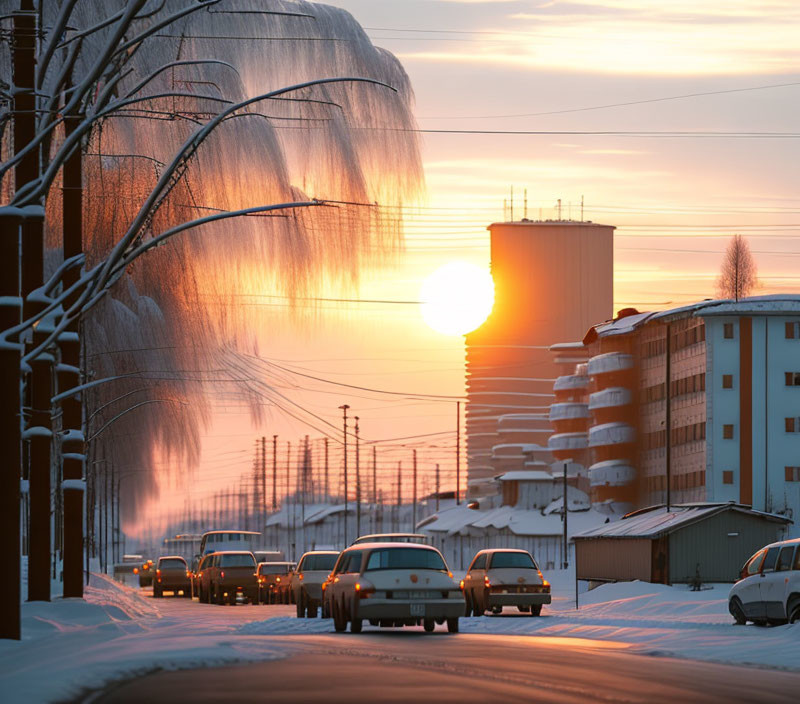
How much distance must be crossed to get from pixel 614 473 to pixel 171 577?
7204 cm

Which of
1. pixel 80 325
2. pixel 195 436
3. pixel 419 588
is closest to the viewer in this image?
pixel 419 588

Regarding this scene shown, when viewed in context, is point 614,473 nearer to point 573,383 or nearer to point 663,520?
point 573,383

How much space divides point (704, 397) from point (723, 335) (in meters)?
4.92

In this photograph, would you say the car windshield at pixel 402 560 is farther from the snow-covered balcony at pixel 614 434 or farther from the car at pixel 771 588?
the snow-covered balcony at pixel 614 434

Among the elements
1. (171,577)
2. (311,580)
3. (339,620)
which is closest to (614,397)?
(171,577)

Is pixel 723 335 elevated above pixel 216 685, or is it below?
above

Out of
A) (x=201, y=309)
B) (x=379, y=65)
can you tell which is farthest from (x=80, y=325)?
(x=379, y=65)

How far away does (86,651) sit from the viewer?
66.2ft

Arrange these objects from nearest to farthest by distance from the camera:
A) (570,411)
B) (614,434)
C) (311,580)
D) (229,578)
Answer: (311,580)
(229,578)
(614,434)
(570,411)

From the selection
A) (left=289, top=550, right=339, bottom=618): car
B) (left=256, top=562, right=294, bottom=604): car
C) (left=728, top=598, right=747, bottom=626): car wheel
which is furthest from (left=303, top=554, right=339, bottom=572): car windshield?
(left=728, top=598, right=747, bottom=626): car wheel

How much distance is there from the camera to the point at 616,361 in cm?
13938

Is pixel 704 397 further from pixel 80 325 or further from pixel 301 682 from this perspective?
pixel 301 682

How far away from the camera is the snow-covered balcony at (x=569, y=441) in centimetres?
16075

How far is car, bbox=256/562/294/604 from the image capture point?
184ft
